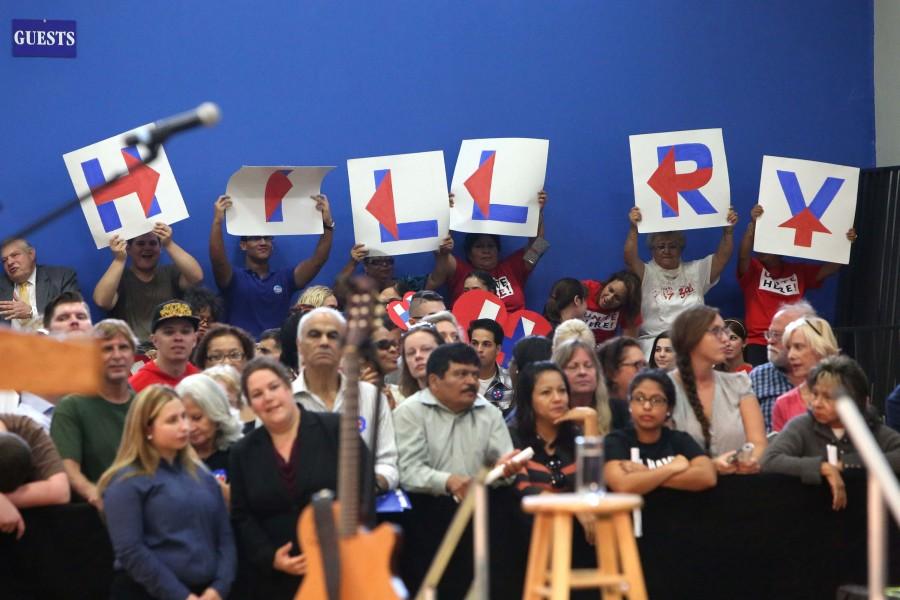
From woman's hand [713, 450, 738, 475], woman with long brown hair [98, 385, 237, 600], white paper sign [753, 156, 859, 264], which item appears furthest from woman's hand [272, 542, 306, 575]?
white paper sign [753, 156, 859, 264]

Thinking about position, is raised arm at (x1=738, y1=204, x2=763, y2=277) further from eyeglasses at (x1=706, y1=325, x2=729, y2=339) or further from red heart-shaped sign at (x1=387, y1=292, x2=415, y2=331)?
eyeglasses at (x1=706, y1=325, x2=729, y2=339)

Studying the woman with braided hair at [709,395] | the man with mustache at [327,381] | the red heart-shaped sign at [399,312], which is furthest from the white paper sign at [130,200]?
the woman with braided hair at [709,395]

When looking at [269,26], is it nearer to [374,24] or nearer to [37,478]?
[374,24]

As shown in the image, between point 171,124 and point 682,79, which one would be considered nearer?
point 171,124

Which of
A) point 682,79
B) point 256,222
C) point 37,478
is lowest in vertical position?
point 37,478

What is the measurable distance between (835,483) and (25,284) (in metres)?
4.82

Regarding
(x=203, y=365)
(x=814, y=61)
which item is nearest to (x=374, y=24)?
(x=814, y=61)

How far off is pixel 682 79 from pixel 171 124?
7461mm

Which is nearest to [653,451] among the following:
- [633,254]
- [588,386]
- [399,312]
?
[588,386]

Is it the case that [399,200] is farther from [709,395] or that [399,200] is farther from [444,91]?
[709,395]

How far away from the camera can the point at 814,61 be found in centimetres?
988

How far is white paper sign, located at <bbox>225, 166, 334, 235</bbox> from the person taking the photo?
8109 mm

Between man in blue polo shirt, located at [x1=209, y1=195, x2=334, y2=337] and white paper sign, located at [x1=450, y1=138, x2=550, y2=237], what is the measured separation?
33.5 inches

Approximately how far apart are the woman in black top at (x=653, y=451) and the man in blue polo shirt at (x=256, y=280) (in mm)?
3612
